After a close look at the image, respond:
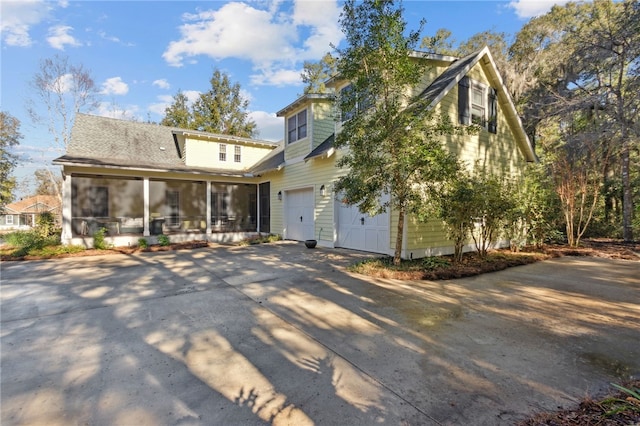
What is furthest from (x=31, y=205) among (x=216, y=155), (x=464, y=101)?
(x=464, y=101)

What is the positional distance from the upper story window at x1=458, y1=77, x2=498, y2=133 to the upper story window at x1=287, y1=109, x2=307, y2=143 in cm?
607

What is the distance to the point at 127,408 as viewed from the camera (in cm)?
233

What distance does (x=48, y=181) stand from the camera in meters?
30.8

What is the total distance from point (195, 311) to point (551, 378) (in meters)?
4.41

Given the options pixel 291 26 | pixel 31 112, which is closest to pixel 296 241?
pixel 291 26

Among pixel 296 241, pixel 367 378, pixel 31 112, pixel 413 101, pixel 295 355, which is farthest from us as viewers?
pixel 31 112

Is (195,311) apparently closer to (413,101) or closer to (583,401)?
(583,401)

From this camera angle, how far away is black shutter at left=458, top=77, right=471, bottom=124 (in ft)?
31.2

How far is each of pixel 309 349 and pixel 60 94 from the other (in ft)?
85.9

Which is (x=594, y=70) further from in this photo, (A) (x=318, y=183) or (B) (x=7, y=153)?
(B) (x=7, y=153)

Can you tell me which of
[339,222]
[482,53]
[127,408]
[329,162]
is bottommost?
[127,408]

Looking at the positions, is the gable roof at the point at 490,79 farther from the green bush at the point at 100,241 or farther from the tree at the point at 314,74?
the tree at the point at 314,74

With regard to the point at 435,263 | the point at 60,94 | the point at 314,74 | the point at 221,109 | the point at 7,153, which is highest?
the point at 314,74

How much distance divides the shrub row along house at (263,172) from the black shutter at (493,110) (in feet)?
0.12
